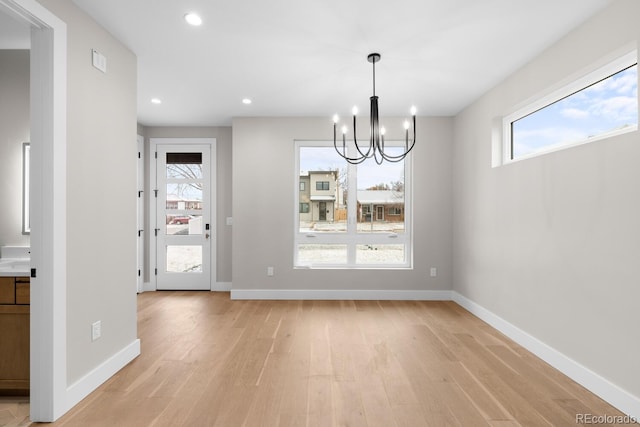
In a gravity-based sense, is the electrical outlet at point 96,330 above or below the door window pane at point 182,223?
below

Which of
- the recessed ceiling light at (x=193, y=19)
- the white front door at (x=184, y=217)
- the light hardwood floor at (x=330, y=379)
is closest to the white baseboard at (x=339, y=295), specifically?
the light hardwood floor at (x=330, y=379)

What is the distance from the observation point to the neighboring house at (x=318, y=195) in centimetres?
493

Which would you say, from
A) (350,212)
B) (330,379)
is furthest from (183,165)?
(330,379)

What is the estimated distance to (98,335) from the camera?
2.36 metres

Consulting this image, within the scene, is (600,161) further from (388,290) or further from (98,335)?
(98,335)

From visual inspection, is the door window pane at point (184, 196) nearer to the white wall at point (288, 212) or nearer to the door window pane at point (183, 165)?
the door window pane at point (183, 165)

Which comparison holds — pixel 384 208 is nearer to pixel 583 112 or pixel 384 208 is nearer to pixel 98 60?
pixel 583 112

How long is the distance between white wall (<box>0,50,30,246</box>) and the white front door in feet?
7.90

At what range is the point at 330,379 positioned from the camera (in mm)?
2439

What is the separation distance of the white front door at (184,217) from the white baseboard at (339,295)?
969 millimetres

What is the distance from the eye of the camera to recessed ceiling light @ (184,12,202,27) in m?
2.33

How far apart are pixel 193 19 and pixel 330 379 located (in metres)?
2.82

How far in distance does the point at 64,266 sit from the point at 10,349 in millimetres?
728
